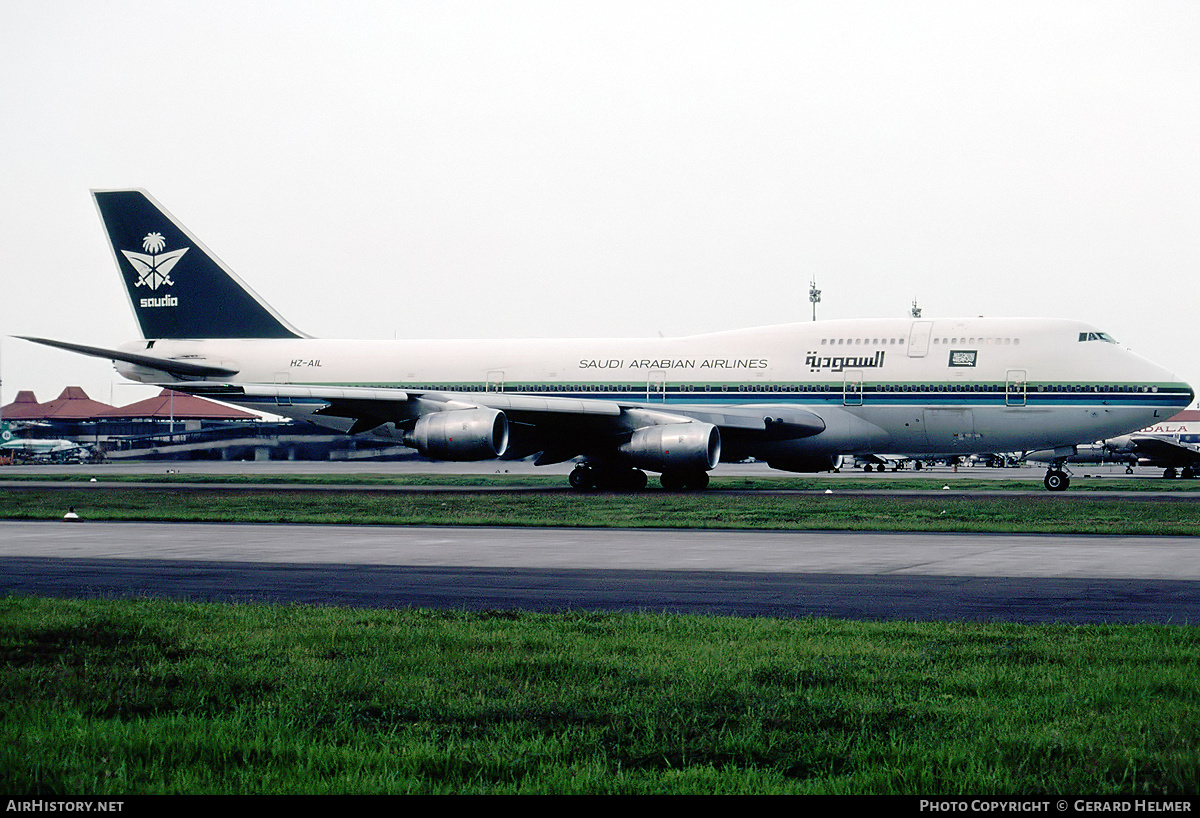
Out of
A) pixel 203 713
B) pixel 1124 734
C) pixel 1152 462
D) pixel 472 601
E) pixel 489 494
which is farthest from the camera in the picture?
pixel 1152 462

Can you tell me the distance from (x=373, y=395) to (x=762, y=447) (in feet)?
38.7

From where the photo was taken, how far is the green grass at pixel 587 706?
5.63m

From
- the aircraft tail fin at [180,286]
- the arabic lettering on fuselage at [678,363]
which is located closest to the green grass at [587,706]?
the arabic lettering on fuselage at [678,363]

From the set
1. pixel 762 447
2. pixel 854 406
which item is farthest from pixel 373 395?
pixel 854 406

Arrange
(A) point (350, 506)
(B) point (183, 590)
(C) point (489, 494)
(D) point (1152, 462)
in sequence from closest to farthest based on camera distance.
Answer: (B) point (183, 590) < (A) point (350, 506) < (C) point (489, 494) < (D) point (1152, 462)

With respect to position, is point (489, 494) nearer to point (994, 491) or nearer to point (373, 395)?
point (373, 395)

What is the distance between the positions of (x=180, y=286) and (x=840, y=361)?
23259mm

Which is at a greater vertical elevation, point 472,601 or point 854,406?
point 854,406

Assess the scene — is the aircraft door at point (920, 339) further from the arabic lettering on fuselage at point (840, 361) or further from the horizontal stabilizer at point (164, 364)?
the horizontal stabilizer at point (164, 364)

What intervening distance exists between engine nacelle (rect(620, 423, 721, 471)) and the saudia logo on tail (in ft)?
60.9

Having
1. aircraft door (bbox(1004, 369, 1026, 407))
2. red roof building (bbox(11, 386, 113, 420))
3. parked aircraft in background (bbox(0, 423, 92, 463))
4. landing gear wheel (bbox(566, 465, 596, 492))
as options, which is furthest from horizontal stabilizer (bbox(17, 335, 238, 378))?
red roof building (bbox(11, 386, 113, 420))

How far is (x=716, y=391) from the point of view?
117 feet

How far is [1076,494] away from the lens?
34438mm

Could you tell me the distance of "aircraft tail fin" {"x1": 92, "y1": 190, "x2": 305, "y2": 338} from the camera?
40.7 m
